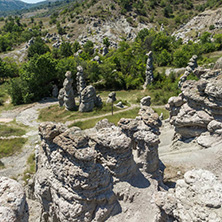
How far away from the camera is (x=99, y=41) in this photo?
8544 cm

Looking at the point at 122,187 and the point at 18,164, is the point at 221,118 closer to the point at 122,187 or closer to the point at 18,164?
the point at 122,187

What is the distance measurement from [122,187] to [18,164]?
1557 centimetres

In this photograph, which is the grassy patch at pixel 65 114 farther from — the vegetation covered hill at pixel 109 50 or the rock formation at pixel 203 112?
the rock formation at pixel 203 112

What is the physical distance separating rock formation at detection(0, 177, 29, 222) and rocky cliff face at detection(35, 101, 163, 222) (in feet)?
6.31

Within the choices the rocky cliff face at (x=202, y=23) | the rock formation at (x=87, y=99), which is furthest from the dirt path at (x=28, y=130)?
the rocky cliff face at (x=202, y=23)

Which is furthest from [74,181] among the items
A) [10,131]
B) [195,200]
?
[10,131]

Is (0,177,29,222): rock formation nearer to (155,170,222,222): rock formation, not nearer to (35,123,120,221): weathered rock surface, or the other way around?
(35,123,120,221): weathered rock surface

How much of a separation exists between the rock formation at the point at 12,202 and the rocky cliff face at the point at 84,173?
1.92 metres

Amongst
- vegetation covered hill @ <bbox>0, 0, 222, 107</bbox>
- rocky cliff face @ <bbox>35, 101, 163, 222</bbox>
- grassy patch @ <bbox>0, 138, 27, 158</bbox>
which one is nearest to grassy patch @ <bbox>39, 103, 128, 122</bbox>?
grassy patch @ <bbox>0, 138, 27, 158</bbox>

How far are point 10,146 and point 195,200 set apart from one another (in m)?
23.1

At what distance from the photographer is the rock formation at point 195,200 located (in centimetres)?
546

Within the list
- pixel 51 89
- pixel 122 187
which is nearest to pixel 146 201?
pixel 122 187

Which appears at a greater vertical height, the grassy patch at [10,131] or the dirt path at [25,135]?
the grassy patch at [10,131]

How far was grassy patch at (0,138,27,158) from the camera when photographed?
2225cm
